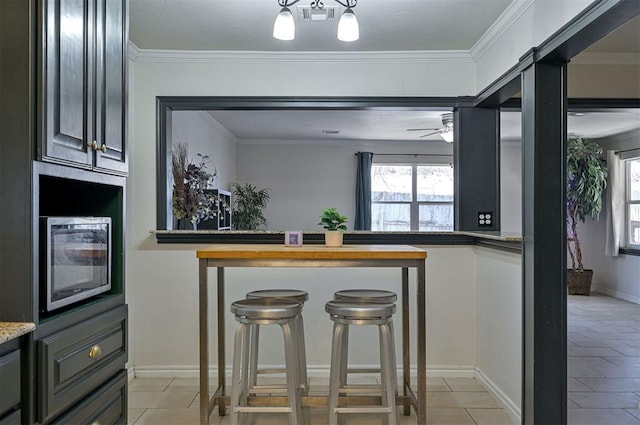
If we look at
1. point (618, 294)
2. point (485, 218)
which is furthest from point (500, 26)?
point (618, 294)

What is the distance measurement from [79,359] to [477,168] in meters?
2.74

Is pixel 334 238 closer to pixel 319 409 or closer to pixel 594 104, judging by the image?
pixel 319 409

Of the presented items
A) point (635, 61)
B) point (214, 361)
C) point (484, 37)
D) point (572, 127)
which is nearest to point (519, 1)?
point (484, 37)

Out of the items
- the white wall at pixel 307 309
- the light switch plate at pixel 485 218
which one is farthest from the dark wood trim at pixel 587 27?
the white wall at pixel 307 309

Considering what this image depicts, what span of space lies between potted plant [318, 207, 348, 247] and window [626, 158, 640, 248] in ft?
20.0

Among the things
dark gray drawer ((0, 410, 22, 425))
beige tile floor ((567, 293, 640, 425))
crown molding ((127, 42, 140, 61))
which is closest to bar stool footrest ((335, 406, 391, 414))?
beige tile floor ((567, 293, 640, 425))

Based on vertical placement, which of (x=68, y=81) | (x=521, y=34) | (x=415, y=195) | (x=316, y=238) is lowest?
(x=316, y=238)

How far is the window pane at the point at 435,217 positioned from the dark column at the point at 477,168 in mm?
4940

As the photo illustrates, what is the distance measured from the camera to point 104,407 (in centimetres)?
187

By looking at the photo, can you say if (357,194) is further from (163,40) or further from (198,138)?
(163,40)

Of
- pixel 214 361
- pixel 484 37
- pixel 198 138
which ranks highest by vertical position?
pixel 484 37

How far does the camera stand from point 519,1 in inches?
102

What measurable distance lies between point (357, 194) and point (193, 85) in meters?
4.92

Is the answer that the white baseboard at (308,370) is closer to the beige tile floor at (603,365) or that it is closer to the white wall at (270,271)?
the white wall at (270,271)
